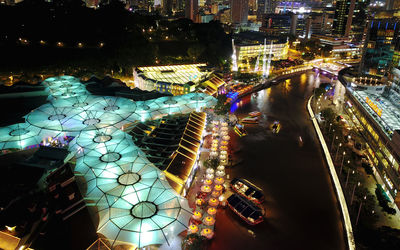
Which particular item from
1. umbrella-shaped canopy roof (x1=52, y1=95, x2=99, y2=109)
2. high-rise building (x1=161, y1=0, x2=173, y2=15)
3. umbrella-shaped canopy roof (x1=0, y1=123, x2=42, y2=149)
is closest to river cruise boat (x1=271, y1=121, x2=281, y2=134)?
umbrella-shaped canopy roof (x1=52, y1=95, x2=99, y2=109)

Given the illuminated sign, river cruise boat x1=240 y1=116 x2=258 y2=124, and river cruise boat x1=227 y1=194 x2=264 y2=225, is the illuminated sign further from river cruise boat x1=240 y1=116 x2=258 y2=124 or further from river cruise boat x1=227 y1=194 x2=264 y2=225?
river cruise boat x1=227 y1=194 x2=264 y2=225

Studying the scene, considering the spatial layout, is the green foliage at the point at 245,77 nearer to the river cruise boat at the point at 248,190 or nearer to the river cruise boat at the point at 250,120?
the river cruise boat at the point at 250,120

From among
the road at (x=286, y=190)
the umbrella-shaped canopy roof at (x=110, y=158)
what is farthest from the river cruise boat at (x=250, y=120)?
the umbrella-shaped canopy roof at (x=110, y=158)

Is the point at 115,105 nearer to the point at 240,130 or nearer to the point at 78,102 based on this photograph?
the point at 78,102

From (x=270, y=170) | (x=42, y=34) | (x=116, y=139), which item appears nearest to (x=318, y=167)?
(x=270, y=170)

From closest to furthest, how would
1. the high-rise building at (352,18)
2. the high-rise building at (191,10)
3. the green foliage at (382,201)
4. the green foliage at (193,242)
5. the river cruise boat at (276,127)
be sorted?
1. the green foliage at (193,242)
2. the green foliage at (382,201)
3. the river cruise boat at (276,127)
4. the high-rise building at (352,18)
5. the high-rise building at (191,10)

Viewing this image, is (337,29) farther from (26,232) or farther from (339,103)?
(26,232)

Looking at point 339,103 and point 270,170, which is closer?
point 270,170
